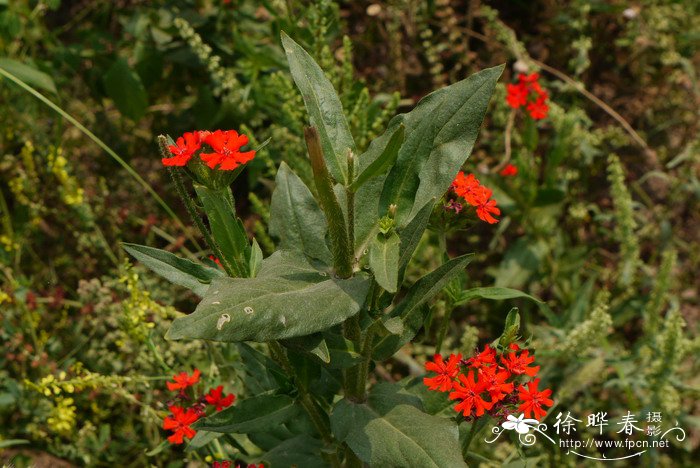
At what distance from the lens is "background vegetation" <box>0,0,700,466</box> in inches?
92.4

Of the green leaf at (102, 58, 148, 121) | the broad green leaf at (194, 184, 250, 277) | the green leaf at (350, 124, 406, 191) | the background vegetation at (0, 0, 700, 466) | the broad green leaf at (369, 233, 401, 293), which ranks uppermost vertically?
the green leaf at (350, 124, 406, 191)

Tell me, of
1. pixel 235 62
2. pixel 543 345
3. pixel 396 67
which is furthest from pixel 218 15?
pixel 543 345

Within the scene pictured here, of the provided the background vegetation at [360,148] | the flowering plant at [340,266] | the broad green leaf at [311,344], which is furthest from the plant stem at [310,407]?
the background vegetation at [360,148]

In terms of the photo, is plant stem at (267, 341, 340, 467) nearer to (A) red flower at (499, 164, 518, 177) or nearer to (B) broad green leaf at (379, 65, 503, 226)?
(B) broad green leaf at (379, 65, 503, 226)

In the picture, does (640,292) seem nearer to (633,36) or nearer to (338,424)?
(633,36)

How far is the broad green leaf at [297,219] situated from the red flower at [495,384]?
39 centimetres

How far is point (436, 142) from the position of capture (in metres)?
1.34

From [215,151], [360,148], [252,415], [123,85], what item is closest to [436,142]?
[215,151]

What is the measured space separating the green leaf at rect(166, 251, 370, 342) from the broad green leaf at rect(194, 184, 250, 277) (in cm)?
8

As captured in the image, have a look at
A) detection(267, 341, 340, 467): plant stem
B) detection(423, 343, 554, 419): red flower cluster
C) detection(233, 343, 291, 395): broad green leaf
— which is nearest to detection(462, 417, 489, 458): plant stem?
detection(423, 343, 554, 419): red flower cluster

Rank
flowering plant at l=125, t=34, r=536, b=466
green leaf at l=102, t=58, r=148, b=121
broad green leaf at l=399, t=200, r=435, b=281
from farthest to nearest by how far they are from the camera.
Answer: green leaf at l=102, t=58, r=148, b=121 < broad green leaf at l=399, t=200, r=435, b=281 < flowering plant at l=125, t=34, r=536, b=466

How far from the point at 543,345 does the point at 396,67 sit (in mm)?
1280

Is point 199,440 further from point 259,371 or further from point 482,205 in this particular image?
point 482,205

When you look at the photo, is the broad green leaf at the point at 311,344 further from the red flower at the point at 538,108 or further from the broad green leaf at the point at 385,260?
the red flower at the point at 538,108
